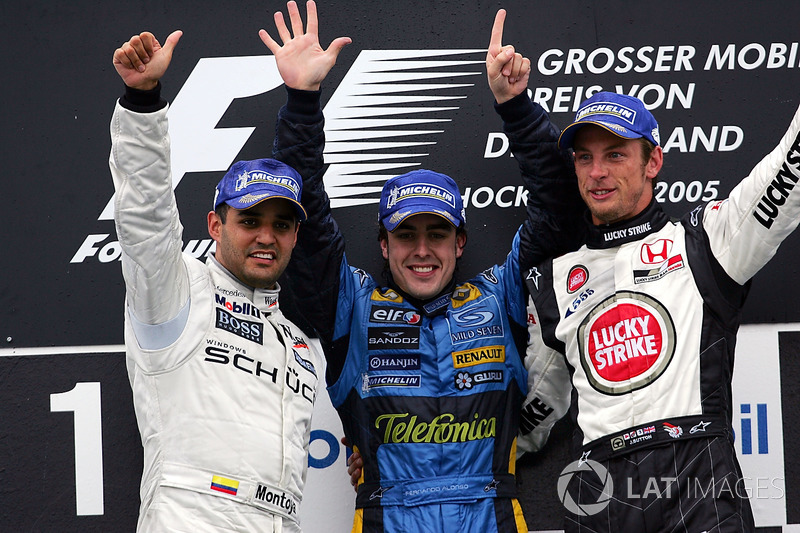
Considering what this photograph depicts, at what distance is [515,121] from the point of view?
3.16 metres

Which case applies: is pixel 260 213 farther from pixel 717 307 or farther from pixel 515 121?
pixel 717 307

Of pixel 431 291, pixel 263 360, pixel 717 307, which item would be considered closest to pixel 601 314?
pixel 717 307

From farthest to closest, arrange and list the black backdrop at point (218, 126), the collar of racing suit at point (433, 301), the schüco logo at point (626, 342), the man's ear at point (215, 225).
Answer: the black backdrop at point (218, 126) → the collar of racing suit at point (433, 301) → the man's ear at point (215, 225) → the schüco logo at point (626, 342)

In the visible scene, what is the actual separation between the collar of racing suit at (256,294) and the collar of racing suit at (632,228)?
1202mm

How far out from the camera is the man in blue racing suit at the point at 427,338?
305 centimetres

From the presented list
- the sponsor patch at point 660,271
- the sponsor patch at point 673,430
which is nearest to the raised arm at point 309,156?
the sponsor patch at point 660,271

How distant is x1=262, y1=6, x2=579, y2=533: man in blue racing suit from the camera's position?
305cm

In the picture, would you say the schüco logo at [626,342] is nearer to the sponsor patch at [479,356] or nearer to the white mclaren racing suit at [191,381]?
the sponsor patch at [479,356]

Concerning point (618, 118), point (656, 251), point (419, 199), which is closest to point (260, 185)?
point (419, 199)

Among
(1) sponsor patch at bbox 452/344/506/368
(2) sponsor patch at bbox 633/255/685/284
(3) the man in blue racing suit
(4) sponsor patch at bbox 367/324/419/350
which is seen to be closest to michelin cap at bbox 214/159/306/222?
(3) the man in blue racing suit

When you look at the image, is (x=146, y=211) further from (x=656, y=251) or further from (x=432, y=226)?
(x=656, y=251)

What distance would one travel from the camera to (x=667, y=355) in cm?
278

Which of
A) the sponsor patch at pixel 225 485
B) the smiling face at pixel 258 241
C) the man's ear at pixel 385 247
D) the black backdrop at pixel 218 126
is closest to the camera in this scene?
the sponsor patch at pixel 225 485

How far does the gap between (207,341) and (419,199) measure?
980mm
